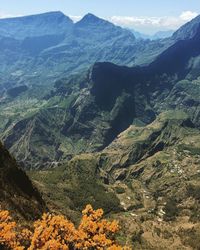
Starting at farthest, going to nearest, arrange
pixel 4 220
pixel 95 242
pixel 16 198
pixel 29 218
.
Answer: pixel 16 198 → pixel 29 218 → pixel 4 220 → pixel 95 242

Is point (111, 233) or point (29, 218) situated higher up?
point (111, 233)

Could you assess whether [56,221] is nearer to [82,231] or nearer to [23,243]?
[82,231]

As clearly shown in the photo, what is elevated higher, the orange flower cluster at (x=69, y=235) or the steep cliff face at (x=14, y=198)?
the orange flower cluster at (x=69, y=235)

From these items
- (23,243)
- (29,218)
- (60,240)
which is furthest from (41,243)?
(29,218)

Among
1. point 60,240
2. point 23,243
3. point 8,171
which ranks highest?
point 60,240

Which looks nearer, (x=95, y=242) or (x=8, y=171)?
(x=95, y=242)

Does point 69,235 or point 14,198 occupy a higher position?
point 69,235

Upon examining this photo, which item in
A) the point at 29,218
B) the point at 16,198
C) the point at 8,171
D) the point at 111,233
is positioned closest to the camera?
the point at 111,233

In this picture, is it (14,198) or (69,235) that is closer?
(69,235)

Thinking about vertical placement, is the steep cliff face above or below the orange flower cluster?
below

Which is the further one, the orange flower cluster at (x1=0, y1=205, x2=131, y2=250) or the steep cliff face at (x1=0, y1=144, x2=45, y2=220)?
the steep cliff face at (x1=0, y1=144, x2=45, y2=220)

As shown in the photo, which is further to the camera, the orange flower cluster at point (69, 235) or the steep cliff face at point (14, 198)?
the steep cliff face at point (14, 198)
